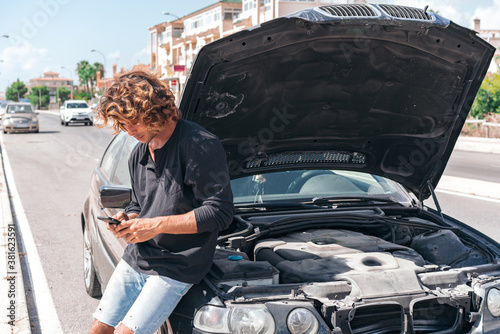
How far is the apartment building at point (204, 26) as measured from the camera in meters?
51.5

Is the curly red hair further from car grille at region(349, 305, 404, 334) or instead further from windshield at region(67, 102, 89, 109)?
windshield at region(67, 102, 89, 109)

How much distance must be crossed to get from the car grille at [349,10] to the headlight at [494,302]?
163 centimetres

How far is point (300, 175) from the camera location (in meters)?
4.39

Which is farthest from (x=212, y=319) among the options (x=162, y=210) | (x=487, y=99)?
(x=487, y=99)

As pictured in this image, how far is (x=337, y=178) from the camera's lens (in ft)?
15.0

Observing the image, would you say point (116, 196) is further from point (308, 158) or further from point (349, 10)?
point (349, 10)

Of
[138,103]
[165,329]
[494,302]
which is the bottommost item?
[165,329]

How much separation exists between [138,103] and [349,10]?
1438 millimetres

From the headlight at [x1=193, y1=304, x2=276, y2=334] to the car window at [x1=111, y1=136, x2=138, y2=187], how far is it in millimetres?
1894

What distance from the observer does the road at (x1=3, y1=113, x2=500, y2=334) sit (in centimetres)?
522

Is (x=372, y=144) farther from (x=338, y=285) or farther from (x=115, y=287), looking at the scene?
(x=115, y=287)

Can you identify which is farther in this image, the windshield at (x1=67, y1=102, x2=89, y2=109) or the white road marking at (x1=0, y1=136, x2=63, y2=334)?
the windshield at (x1=67, y1=102, x2=89, y2=109)

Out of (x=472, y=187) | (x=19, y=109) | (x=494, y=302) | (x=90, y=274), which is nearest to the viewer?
(x=494, y=302)

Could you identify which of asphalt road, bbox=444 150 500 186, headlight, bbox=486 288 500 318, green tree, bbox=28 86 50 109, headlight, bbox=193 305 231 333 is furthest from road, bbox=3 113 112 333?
green tree, bbox=28 86 50 109
